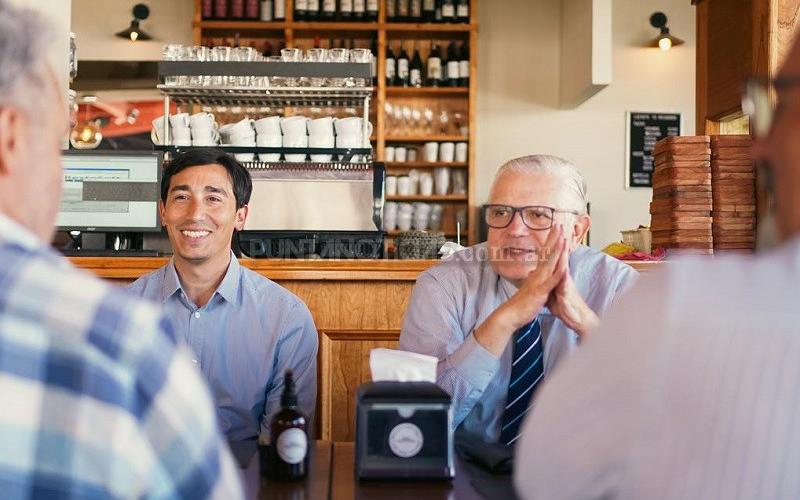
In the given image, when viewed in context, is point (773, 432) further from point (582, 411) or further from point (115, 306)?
point (115, 306)

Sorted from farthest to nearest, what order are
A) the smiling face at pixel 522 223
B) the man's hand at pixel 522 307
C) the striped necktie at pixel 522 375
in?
the smiling face at pixel 522 223 → the striped necktie at pixel 522 375 → the man's hand at pixel 522 307

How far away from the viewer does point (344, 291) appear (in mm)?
3094

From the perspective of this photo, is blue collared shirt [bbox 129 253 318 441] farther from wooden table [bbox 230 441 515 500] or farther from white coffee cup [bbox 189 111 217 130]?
white coffee cup [bbox 189 111 217 130]

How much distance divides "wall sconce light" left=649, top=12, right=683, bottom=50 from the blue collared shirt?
531 cm

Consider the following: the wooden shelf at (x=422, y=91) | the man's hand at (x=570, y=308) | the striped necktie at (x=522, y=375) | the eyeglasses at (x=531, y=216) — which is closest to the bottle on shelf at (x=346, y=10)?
the wooden shelf at (x=422, y=91)

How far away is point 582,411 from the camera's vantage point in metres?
0.84

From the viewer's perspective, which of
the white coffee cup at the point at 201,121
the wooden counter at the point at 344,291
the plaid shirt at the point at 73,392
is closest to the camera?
the plaid shirt at the point at 73,392

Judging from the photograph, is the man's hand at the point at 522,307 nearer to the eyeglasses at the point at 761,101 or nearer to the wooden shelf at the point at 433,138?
the eyeglasses at the point at 761,101

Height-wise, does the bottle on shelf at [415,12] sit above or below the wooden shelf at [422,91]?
above

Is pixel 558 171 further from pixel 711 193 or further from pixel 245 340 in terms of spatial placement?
pixel 711 193

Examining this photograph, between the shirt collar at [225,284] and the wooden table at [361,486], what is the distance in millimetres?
973

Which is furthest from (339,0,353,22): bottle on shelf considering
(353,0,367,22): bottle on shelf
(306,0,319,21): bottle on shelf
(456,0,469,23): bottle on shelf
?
(456,0,469,23): bottle on shelf

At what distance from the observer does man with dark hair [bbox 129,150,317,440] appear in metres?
2.43

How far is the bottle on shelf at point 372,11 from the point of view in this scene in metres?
6.66
